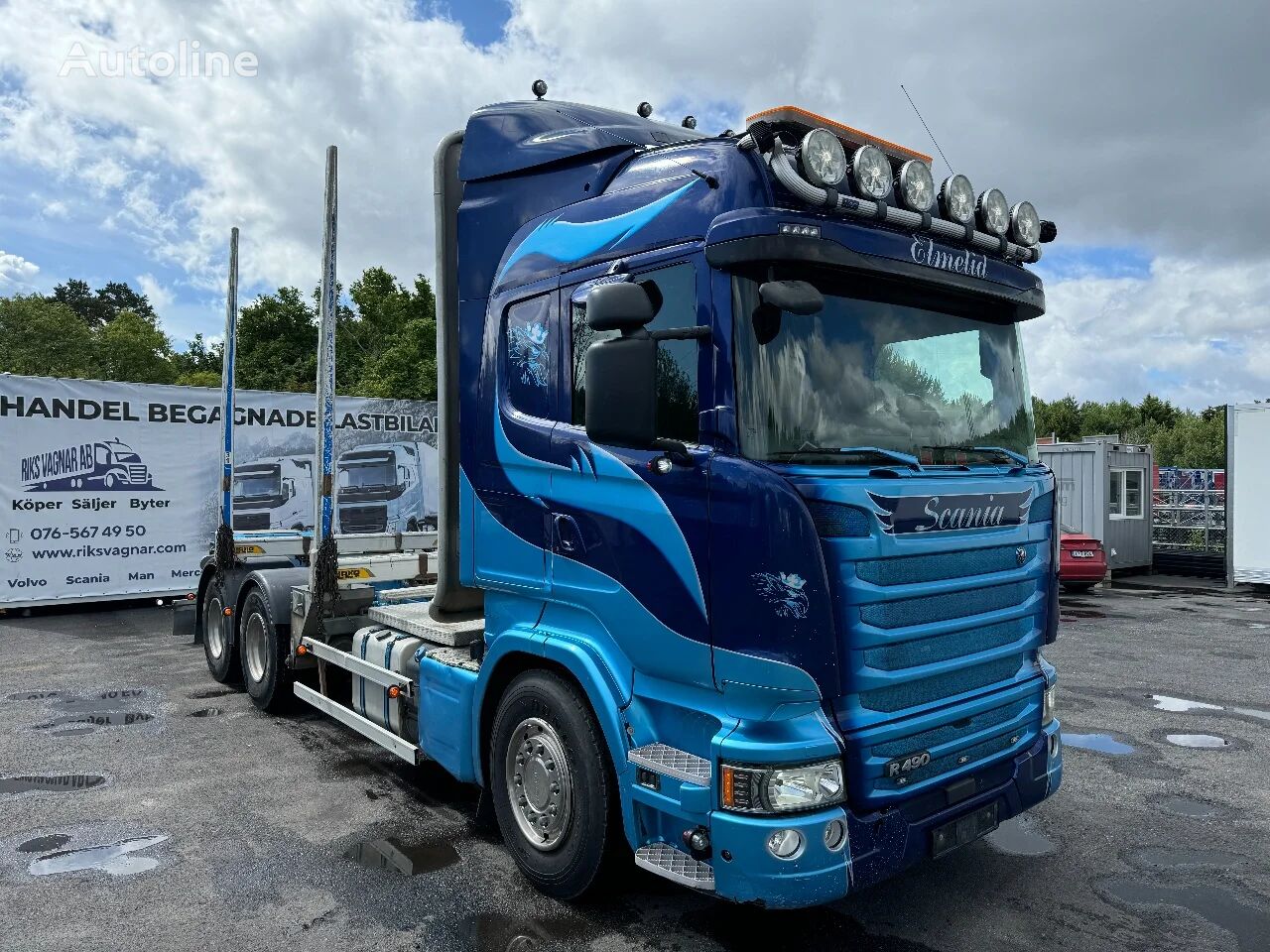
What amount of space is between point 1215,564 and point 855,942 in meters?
18.9

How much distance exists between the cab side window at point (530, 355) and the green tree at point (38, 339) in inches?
1952

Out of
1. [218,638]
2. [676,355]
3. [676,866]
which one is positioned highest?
[676,355]

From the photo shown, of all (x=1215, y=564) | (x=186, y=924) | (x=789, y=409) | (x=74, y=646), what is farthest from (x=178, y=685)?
(x=1215, y=564)

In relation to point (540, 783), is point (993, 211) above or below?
above

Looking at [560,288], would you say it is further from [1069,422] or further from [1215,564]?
[1069,422]

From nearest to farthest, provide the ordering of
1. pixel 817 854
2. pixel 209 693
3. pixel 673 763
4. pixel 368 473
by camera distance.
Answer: pixel 817 854
pixel 673 763
pixel 209 693
pixel 368 473

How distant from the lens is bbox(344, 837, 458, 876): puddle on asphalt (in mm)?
4414

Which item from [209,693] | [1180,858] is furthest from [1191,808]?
[209,693]

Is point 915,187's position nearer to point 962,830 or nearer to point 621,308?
point 621,308

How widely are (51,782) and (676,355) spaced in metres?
5.07

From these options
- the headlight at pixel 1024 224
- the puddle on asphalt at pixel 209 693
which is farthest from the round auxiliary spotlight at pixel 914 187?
the puddle on asphalt at pixel 209 693

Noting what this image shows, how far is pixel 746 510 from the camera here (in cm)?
316

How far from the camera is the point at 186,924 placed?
3.85 meters

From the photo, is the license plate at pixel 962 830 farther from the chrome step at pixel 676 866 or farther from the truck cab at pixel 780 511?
the chrome step at pixel 676 866
